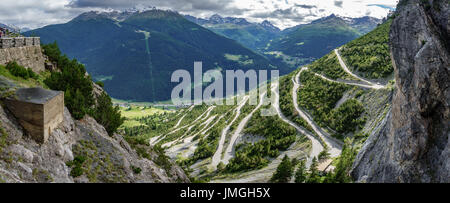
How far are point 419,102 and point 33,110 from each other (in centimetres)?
3576

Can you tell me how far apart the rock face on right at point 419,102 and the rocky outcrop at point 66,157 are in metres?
28.6

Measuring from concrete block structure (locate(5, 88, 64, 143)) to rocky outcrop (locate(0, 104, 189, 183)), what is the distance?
17.5 inches

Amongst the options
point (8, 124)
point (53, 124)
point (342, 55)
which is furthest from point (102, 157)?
point (342, 55)

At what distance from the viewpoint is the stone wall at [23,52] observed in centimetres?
2853

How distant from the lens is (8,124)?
61.2ft

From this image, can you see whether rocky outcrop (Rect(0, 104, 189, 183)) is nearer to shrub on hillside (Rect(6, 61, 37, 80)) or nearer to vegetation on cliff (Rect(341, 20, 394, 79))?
shrub on hillside (Rect(6, 61, 37, 80))

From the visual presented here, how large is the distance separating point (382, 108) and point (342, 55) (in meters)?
63.1

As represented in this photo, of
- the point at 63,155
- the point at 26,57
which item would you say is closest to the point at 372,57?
the point at 26,57

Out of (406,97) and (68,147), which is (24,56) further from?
(406,97)

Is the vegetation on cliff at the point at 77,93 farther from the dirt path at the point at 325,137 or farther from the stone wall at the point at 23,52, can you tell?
the dirt path at the point at 325,137

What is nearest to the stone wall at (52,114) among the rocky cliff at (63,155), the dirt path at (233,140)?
the rocky cliff at (63,155)

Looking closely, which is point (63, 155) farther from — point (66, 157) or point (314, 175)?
point (314, 175)

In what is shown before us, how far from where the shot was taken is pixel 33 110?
63.4 ft
